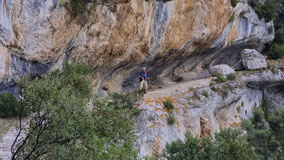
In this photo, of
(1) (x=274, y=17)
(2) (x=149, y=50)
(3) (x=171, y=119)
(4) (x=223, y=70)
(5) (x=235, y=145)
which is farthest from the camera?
(1) (x=274, y=17)

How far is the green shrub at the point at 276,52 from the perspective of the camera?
1281 inches

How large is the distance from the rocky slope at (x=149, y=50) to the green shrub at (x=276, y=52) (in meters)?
6.94

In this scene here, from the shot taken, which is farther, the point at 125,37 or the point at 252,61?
the point at 252,61

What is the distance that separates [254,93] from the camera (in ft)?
83.7

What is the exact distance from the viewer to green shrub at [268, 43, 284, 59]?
3253 cm

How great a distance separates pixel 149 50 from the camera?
1772 centimetres

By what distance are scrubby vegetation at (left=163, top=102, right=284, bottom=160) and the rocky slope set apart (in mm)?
1797

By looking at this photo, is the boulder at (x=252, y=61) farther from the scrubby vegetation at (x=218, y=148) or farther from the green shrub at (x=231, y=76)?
the scrubby vegetation at (x=218, y=148)

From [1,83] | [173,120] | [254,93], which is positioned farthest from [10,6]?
[254,93]

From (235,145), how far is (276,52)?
2783 centimetres

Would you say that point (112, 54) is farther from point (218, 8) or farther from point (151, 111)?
point (218, 8)

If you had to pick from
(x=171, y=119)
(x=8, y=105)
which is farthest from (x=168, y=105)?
(x=8, y=105)

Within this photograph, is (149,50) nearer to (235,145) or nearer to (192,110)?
(192,110)

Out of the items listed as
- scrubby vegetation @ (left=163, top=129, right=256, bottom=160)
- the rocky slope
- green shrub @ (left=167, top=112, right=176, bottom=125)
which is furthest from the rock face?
scrubby vegetation @ (left=163, top=129, right=256, bottom=160)
